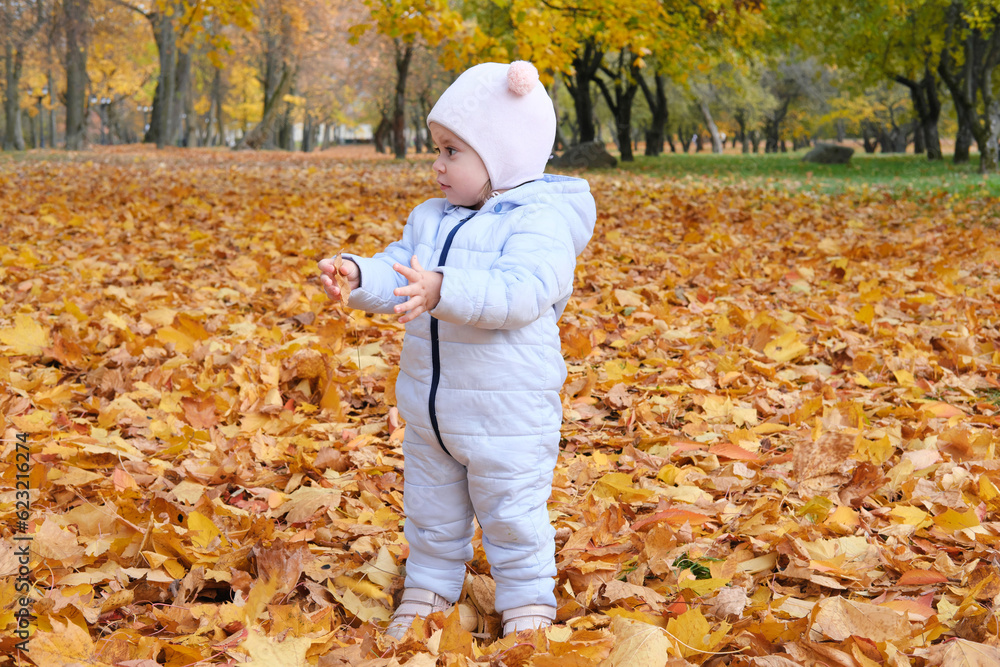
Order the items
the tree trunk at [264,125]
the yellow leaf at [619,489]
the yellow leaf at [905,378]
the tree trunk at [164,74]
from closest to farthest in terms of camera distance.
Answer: the yellow leaf at [619,489] → the yellow leaf at [905,378] → the tree trunk at [164,74] → the tree trunk at [264,125]

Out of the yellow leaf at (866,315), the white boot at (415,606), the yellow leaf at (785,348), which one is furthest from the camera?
the yellow leaf at (866,315)

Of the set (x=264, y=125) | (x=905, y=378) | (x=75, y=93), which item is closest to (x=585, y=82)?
(x=75, y=93)

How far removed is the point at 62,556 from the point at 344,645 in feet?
2.59

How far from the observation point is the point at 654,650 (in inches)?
64.7

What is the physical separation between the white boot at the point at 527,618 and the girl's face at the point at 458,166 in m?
0.96

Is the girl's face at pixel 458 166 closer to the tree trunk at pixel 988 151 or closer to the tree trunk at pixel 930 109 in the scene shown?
the tree trunk at pixel 988 151

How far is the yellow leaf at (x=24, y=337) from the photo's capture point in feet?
11.4

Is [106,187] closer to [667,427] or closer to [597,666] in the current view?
[667,427]

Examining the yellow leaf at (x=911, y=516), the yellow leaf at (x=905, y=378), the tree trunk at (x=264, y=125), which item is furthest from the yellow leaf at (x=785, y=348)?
the tree trunk at (x=264, y=125)

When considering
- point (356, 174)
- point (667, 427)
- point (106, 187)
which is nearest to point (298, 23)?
point (356, 174)

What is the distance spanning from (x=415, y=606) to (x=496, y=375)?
2.10 ft

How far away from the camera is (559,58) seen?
29.3 feet

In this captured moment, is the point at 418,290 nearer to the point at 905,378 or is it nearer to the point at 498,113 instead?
the point at 498,113

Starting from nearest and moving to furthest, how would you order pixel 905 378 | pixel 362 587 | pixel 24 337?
pixel 362 587 < pixel 905 378 < pixel 24 337
